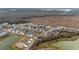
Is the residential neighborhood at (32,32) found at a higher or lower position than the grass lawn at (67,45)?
higher

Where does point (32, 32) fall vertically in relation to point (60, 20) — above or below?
below

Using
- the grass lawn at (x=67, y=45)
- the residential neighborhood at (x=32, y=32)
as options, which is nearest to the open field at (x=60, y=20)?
the residential neighborhood at (x=32, y=32)

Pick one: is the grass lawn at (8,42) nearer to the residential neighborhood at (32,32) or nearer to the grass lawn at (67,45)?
the residential neighborhood at (32,32)

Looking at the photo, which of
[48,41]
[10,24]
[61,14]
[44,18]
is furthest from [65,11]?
[10,24]

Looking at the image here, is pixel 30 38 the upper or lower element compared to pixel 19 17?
lower

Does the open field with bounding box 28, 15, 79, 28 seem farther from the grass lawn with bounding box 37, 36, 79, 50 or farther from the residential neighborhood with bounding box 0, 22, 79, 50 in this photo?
the grass lawn with bounding box 37, 36, 79, 50

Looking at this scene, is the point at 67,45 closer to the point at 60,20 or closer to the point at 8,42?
the point at 60,20

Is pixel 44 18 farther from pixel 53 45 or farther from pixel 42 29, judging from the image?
pixel 53 45

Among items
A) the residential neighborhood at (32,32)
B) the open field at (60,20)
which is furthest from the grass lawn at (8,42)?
the open field at (60,20)

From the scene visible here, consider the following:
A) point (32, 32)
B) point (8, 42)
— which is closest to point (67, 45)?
point (32, 32)

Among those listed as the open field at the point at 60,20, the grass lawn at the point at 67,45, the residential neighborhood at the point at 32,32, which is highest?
the open field at the point at 60,20
